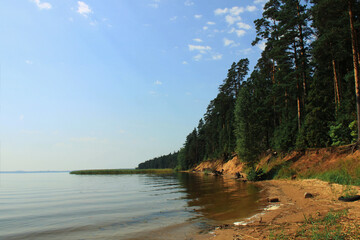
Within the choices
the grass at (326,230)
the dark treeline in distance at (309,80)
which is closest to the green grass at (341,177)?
the dark treeline in distance at (309,80)

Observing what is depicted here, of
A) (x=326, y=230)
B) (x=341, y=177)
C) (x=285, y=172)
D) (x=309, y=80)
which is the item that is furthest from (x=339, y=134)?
(x=326, y=230)

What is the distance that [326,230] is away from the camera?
7.19 m

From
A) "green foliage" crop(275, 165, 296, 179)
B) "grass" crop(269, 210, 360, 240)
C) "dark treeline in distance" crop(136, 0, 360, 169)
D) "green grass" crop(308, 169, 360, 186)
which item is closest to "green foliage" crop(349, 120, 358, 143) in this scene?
"dark treeline in distance" crop(136, 0, 360, 169)

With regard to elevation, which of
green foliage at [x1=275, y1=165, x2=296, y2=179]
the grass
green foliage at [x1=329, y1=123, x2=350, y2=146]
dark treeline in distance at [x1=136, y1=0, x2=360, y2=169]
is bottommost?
green foliage at [x1=275, y1=165, x2=296, y2=179]

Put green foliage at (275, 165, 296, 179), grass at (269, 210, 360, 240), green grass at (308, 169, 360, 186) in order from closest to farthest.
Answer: grass at (269, 210, 360, 240)
green grass at (308, 169, 360, 186)
green foliage at (275, 165, 296, 179)

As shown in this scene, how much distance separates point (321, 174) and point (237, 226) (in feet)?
52.7

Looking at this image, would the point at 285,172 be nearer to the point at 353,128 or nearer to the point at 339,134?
the point at 339,134

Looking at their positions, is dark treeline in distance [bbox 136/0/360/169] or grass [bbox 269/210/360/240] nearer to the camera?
grass [bbox 269/210/360/240]

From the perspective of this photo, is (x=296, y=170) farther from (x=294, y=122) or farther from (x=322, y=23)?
(x=322, y=23)

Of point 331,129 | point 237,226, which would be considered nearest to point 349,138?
point 331,129

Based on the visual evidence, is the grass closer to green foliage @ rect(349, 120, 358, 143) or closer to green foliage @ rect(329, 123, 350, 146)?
green foliage @ rect(349, 120, 358, 143)

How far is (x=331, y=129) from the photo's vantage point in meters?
24.5

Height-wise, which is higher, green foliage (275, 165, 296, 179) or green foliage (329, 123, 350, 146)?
green foliage (329, 123, 350, 146)

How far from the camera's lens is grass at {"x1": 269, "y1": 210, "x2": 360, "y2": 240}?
6516mm
